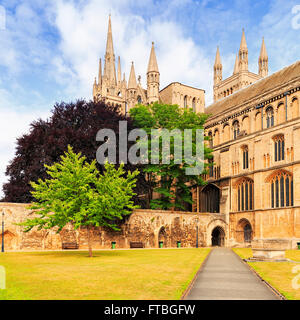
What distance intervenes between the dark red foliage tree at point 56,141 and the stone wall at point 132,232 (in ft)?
9.45

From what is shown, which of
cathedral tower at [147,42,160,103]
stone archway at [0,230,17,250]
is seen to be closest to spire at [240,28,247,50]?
cathedral tower at [147,42,160,103]

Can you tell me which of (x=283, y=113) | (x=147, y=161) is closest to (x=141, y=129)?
(x=147, y=161)

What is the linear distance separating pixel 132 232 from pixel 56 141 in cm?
1225

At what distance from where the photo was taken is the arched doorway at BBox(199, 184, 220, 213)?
52.1m

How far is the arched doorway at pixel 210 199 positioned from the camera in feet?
171

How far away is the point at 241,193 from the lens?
48.1m

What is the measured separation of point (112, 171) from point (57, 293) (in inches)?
692

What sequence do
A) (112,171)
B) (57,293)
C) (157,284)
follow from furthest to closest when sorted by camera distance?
(112,171) → (157,284) → (57,293)

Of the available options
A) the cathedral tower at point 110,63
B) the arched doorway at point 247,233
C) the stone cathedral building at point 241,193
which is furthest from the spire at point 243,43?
the arched doorway at point 247,233

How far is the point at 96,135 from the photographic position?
123 feet

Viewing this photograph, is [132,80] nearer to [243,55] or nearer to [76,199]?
[243,55]

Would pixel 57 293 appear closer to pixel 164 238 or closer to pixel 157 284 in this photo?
pixel 157 284

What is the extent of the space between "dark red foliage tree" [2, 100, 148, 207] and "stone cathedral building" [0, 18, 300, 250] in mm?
4355

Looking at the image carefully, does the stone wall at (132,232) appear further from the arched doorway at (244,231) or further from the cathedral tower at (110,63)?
the cathedral tower at (110,63)
